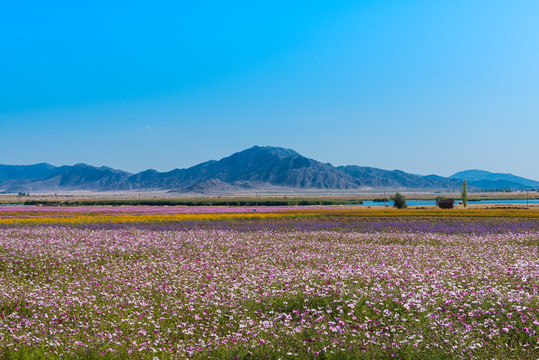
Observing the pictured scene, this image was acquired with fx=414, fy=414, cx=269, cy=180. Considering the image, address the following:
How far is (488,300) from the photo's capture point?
968 centimetres

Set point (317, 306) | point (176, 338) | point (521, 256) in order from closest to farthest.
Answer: point (176, 338)
point (317, 306)
point (521, 256)

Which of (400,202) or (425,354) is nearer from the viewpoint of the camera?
(425,354)

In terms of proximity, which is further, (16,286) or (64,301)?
(16,286)

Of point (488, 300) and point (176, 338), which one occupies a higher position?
point (488, 300)

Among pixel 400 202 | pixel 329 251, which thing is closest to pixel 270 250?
pixel 329 251

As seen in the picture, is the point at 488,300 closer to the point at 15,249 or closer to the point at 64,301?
the point at 64,301

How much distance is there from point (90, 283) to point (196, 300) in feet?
14.8

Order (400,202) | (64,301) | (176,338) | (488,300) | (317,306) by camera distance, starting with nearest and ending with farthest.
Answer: (176,338), (488,300), (317,306), (64,301), (400,202)

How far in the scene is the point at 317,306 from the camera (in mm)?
10422

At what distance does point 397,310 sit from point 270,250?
998 cm

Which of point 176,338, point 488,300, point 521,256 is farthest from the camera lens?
point 521,256

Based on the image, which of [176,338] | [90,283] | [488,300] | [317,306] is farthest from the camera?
[90,283]

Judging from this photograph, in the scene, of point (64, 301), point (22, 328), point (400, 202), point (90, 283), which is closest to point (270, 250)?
point (90, 283)

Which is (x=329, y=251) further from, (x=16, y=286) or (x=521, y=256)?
(x=16, y=286)
